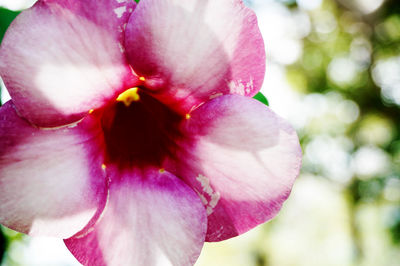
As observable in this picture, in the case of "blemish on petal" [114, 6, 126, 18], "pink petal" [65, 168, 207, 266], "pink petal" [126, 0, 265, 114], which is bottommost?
"pink petal" [65, 168, 207, 266]

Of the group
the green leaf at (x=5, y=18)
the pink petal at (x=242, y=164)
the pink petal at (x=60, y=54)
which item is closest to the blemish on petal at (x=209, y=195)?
the pink petal at (x=242, y=164)

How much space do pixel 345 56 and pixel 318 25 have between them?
1.16 metres

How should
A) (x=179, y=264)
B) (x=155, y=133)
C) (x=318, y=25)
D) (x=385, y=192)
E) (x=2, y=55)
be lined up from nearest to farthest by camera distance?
(x=2, y=55), (x=179, y=264), (x=155, y=133), (x=318, y=25), (x=385, y=192)

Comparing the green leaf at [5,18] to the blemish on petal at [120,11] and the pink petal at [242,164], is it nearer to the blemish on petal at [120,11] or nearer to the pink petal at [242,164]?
the blemish on petal at [120,11]

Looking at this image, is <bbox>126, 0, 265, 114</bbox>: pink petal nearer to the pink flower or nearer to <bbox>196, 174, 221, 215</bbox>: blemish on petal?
the pink flower

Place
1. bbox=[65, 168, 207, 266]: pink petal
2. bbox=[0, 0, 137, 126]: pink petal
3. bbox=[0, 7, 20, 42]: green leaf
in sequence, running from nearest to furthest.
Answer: bbox=[0, 0, 137, 126]: pink petal
bbox=[65, 168, 207, 266]: pink petal
bbox=[0, 7, 20, 42]: green leaf

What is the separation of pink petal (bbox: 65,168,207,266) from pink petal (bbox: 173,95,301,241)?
0.13 feet

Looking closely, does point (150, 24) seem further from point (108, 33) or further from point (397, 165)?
point (397, 165)

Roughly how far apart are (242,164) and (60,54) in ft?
1.12

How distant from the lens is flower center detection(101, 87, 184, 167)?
0.85 metres

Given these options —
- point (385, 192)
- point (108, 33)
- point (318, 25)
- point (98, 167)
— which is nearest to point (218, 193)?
point (98, 167)

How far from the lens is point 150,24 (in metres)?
0.62

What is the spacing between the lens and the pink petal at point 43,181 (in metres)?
0.59

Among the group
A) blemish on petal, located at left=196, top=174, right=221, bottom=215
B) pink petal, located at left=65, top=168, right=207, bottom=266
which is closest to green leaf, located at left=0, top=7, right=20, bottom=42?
pink petal, located at left=65, top=168, right=207, bottom=266
